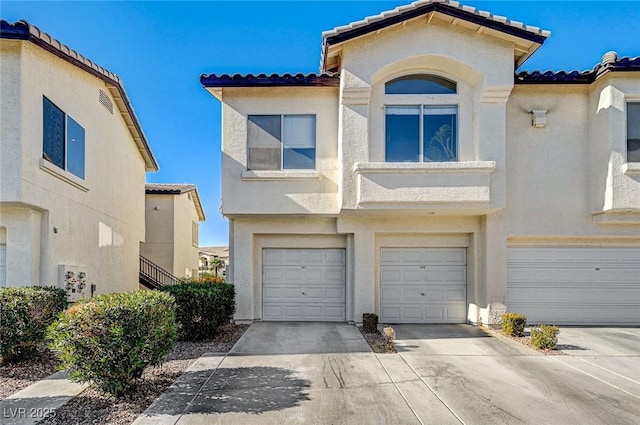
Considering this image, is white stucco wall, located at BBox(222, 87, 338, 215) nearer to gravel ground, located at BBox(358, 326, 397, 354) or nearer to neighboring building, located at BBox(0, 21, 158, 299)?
gravel ground, located at BBox(358, 326, 397, 354)

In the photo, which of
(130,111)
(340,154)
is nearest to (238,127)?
(340,154)

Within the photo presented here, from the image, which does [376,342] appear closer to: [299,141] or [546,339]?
[546,339]

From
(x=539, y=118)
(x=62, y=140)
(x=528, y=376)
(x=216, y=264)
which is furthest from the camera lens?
(x=216, y=264)

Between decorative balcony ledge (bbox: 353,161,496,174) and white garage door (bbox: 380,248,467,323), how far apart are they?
9.00 feet

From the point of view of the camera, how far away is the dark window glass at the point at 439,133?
10.7 meters

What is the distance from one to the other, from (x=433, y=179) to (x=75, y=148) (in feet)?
32.4

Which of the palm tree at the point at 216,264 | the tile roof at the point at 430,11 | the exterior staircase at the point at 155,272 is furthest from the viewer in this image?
the palm tree at the point at 216,264

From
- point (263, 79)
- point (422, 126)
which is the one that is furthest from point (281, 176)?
point (422, 126)

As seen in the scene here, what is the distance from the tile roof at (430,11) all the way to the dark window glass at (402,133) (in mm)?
2111

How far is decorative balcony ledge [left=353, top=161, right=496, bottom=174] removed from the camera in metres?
10.0

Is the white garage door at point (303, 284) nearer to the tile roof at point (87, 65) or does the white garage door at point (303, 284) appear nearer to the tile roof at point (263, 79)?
the tile roof at point (263, 79)

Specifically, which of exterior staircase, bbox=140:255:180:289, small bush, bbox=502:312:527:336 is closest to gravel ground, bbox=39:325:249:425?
small bush, bbox=502:312:527:336

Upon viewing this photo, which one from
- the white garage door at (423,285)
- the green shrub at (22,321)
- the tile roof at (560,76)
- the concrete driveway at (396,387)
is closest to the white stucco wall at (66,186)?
the green shrub at (22,321)

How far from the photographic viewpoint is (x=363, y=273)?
11.3m
